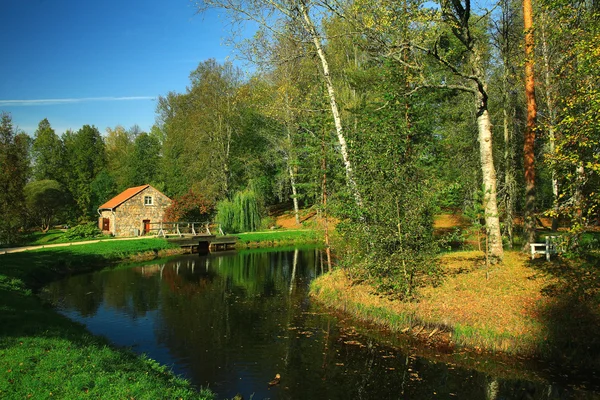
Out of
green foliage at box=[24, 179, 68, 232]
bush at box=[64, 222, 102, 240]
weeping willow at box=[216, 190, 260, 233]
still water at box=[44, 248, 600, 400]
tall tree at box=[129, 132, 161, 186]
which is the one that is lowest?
still water at box=[44, 248, 600, 400]

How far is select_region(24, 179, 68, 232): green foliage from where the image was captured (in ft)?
160

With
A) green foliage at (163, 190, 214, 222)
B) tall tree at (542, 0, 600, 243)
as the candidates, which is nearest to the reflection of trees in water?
tall tree at (542, 0, 600, 243)

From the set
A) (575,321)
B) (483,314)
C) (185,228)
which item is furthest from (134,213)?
(575,321)

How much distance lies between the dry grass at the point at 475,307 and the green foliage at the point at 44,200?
47.6 metres

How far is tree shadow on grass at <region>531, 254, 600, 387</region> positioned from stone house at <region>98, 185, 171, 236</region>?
124 ft

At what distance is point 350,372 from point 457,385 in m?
2.25

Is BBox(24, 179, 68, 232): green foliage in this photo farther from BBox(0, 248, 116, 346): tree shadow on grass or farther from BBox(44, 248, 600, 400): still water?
BBox(44, 248, 600, 400): still water

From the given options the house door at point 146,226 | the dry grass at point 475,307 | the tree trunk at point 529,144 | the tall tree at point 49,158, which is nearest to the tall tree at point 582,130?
the dry grass at point 475,307

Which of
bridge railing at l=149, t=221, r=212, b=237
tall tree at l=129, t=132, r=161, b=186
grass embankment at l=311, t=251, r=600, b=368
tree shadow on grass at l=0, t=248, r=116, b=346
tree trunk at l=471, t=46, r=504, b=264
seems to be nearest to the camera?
grass embankment at l=311, t=251, r=600, b=368

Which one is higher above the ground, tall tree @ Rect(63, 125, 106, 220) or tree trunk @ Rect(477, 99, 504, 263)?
tall tree @ Rect(63, 125, 106, 220)

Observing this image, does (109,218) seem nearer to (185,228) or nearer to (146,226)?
(146,226)

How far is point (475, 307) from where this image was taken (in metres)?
10.8

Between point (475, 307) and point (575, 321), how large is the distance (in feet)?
7.23

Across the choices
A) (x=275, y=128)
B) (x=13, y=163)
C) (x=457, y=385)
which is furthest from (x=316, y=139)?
(x=275, y=128)
